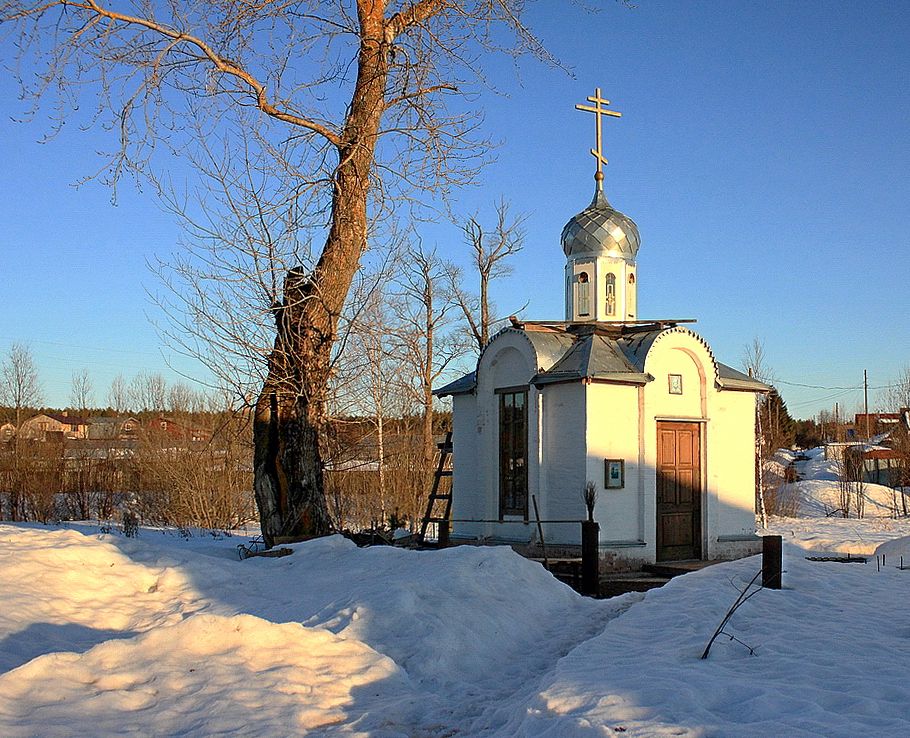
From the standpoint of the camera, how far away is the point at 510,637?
8664 mm

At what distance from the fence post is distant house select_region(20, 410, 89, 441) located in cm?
2200

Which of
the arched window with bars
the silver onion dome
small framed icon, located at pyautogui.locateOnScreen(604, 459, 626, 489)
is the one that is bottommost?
small framed icon, located at pyautogui.locateOnScreen(604, 459, 626, 489)

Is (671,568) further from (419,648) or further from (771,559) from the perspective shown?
(419,648)

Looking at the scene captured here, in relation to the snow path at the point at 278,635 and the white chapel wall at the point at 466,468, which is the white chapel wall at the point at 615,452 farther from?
the snow path at the point at 278,635

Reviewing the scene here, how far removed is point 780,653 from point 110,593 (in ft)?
21.7

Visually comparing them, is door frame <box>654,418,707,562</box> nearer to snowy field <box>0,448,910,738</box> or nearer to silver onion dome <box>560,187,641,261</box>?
snowy field <box>0,448,910,738</box>

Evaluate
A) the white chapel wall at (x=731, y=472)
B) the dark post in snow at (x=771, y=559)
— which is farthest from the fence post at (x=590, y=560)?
the white chapel wall at (x=731, y=472)

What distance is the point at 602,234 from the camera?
16.7 metres

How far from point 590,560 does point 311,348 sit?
5051mm

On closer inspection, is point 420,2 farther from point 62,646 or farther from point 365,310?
point 62,646

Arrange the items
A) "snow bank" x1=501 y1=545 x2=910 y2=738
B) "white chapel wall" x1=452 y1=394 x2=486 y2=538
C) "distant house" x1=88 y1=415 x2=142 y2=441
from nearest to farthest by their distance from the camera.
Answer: "snow bank" x1=501 y1=545 x2=910 y2=738 → "white chapel wall" x1=452 y1=394 x2=486 y2=538 → "distant house" x1=88 y1=415 x2=142 y2=441

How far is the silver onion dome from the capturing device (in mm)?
16672

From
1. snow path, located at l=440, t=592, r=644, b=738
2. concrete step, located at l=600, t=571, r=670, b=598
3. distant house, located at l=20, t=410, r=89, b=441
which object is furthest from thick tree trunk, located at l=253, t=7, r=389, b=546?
distant house, located at l=20, t=410, r=89, b=441

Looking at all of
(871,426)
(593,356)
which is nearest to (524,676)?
(593,356)
